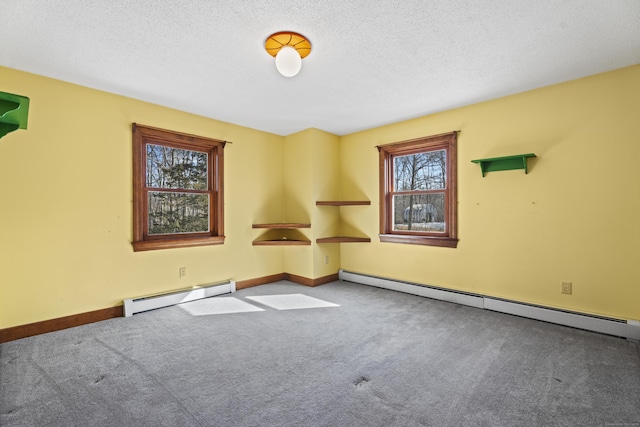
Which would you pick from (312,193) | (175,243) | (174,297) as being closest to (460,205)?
(312,193)

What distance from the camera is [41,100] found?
284 cm

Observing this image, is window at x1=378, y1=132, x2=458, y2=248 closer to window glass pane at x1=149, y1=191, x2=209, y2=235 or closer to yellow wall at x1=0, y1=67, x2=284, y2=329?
window glass pane at x1=149, y1=191, x2=209, y2=235

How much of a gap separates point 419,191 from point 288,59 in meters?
2.70

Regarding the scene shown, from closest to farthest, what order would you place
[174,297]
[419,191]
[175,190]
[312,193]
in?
[174,297], [175,190], [419,191], [312,193]

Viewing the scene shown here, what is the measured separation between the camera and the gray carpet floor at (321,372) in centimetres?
170

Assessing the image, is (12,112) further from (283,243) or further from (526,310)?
(526,310)

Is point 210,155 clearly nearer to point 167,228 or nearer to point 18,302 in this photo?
point 167,228

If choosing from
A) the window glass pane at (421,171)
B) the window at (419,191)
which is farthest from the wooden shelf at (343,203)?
the window glass pane at (421,171)

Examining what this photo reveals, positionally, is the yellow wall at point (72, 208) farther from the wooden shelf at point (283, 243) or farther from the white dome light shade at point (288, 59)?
the white dome light shade at point (288, 59)

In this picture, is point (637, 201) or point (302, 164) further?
point (302, 164)

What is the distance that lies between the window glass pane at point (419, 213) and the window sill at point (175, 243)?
2.62 m

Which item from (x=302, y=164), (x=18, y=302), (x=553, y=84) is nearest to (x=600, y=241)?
(x=553, y=84)

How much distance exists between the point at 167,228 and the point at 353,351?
2797mm

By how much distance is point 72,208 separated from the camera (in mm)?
3012
